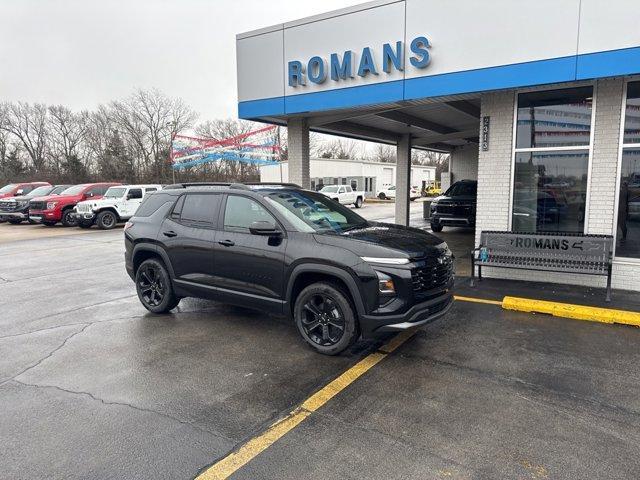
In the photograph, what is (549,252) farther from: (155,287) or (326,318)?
(155,287)

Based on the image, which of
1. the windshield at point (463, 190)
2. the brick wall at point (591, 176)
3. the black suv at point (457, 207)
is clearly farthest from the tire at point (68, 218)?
the brick wall at point (591, 176)

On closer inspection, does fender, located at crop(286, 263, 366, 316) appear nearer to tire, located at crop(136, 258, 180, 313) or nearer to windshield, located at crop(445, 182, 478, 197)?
tire, located at crop(136, 258, 180, 313)

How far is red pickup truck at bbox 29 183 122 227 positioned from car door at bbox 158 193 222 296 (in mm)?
16295

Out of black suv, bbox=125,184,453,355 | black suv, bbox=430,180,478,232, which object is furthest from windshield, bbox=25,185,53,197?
black suv, bbox=125,184,453,355

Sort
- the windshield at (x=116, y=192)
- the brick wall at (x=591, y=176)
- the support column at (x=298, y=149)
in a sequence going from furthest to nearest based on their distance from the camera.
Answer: the windshield at (x=116, y=192)
the support column at (x=298, y=149)
the brick wall at (x=591, y=176)

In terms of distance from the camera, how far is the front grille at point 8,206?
858 inches

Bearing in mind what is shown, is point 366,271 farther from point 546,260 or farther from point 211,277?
point 546,260

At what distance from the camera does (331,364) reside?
14.8 ft

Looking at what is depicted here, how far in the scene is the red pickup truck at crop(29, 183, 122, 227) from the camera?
19719 millimetres

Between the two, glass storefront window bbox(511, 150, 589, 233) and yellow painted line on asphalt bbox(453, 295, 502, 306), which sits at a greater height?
glass storefront window bbox(511, 150, 589, 233)

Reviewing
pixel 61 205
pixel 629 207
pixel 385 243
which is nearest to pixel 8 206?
pixel 61 205

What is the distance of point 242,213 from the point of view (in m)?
5.46

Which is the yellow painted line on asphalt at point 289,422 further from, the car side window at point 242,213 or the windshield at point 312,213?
the car side window at point 242,213

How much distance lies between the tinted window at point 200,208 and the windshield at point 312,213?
0.87m
